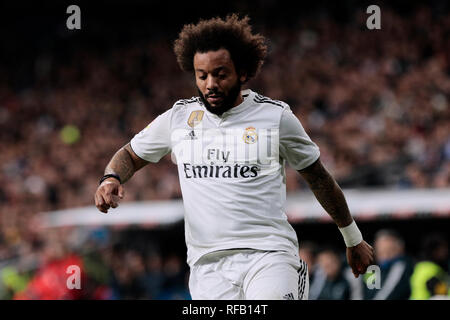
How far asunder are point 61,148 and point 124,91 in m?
2.65

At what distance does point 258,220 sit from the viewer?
153 inches

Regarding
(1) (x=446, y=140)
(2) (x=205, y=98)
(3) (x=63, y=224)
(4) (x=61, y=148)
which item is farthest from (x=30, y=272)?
(2) (x=205, y=98)

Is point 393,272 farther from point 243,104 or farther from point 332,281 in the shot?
point 243,104

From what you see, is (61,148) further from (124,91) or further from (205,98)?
(205,98)

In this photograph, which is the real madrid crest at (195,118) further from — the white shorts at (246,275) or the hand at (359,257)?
the hand at (359,257)

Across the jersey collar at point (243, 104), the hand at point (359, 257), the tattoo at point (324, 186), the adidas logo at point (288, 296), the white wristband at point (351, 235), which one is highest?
the jersey collar at point (243, 104)

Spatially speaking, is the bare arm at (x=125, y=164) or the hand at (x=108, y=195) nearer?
the hand at (x=108, y=195)

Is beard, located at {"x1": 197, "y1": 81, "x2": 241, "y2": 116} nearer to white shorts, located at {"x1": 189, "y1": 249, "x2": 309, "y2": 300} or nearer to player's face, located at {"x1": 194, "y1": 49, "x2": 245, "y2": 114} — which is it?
player's face, located at {"x1": 194, "y1": 49, "x2": 245, "y2": 114}

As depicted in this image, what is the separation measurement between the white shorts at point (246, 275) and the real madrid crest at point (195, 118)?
30.0 inches

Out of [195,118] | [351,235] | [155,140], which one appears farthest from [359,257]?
[155,140]

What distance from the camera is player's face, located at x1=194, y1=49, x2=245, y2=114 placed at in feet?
13.0

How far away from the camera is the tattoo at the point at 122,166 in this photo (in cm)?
414

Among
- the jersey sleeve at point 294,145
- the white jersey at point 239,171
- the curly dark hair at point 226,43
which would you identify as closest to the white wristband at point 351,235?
the white jersey at point 239,171

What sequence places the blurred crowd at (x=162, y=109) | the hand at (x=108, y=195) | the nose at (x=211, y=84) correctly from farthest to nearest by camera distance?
the blurred crowd at (x=162, y=109)
the nose at (x=211, y=84)
the hand at (x=108, y=195)
